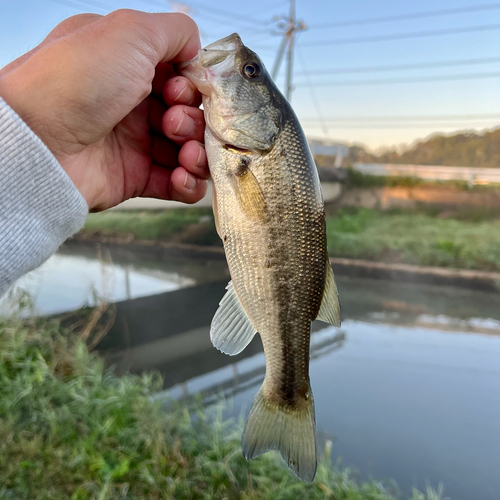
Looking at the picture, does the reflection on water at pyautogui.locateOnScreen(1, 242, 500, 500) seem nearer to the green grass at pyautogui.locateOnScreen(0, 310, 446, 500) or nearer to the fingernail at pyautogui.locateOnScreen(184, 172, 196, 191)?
the green grass at pyautogui.locateOnScreen(0, 310, 446, 500)

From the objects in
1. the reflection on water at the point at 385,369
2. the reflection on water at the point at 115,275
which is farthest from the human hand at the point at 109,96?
the reflection on water at the point at 115,275

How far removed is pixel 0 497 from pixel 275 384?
2445mm

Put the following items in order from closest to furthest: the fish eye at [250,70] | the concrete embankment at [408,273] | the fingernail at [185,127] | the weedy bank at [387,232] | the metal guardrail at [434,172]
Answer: the fish eye at [250,70]
the fingernail at [185,127]
the concrete embankment at [408,273]
the weedy bank at [387,232]
the metal guardrail at [434,172]

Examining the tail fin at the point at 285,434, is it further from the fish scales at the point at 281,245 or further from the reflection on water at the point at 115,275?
the reflection on water at the point at 115,275

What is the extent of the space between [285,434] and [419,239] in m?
12.8

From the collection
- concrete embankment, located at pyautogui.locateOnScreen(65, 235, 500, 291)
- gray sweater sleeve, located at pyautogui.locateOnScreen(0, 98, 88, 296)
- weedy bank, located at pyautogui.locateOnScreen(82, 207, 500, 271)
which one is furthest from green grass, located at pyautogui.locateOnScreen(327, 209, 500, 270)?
gray sweater sleeve, located at pyautogui.locateOnScreen(0, 98, 88, 296)

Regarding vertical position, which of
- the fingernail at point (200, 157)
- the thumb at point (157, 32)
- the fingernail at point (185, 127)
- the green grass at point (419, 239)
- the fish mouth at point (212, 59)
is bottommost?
the green grass at point (419, 239)

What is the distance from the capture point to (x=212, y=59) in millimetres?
1239

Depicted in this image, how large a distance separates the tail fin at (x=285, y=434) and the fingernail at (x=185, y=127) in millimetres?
937

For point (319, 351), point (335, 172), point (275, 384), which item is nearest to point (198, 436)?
point (275, 384)

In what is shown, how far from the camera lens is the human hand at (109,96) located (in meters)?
1.13

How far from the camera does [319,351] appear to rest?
22.8 ft

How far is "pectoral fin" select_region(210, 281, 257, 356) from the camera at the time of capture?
1188 mm

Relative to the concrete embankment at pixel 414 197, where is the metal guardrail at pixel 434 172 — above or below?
above
